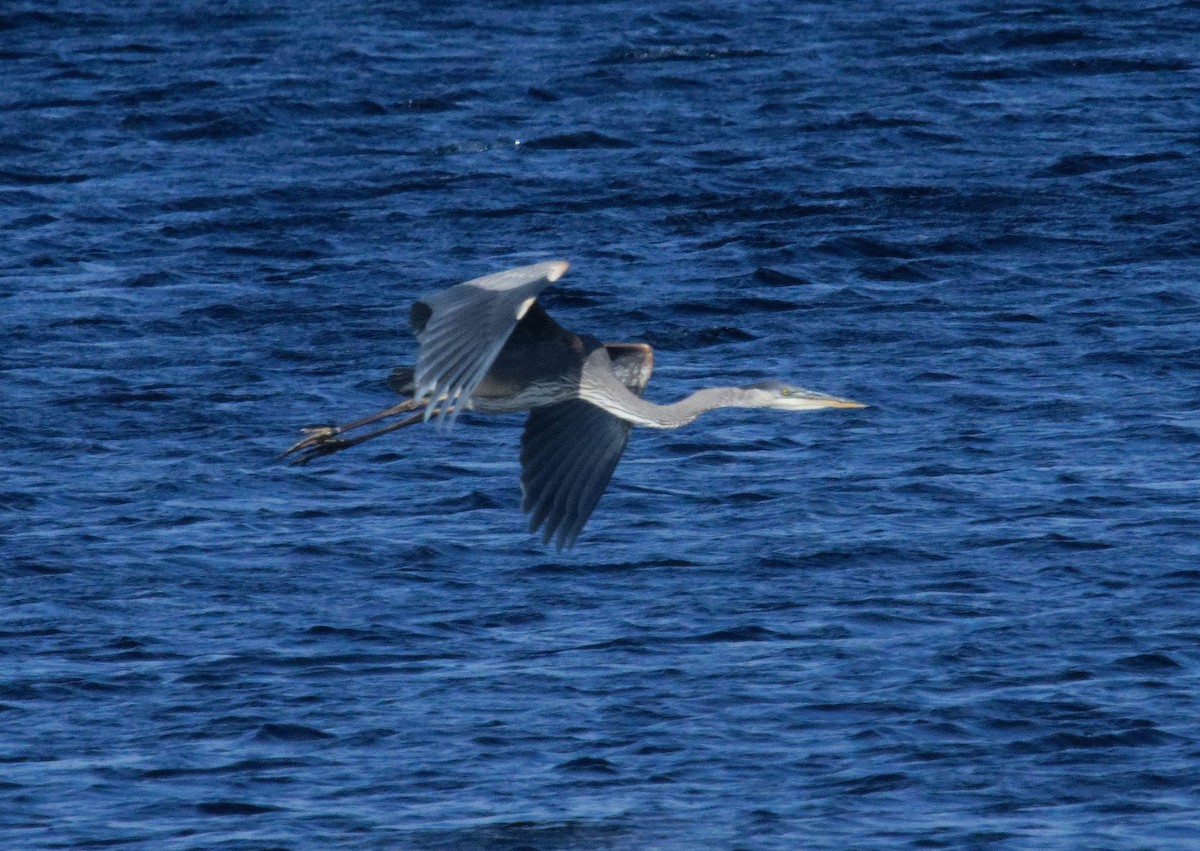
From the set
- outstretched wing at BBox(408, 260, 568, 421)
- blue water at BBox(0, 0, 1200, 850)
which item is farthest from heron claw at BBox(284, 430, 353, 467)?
outstretched wing at BBox(408, 260, 568, 421)

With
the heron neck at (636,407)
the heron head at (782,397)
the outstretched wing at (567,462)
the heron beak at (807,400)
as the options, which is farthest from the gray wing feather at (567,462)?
the heron beak at (807,400)

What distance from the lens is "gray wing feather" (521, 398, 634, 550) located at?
27.8 ft

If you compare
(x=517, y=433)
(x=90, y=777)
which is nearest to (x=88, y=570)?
(x=90, y=777)

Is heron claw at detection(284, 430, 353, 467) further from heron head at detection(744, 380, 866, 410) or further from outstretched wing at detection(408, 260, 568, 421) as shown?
heron head at detection(744, 380, 866, 410)

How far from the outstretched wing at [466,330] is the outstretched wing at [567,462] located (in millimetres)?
822

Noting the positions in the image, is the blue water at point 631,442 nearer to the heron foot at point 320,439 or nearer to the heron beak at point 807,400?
the heron foot at point 320,439

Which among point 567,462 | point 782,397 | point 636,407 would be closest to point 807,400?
point 782,397

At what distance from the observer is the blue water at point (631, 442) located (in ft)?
28.6

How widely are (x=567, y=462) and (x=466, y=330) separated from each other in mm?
1178

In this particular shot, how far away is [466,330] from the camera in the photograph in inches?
299

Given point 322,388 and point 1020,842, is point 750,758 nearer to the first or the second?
point 1020,842

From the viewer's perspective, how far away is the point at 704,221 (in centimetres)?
1577

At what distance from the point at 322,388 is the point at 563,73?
6831mm

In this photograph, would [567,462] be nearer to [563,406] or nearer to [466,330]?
[563,406]
